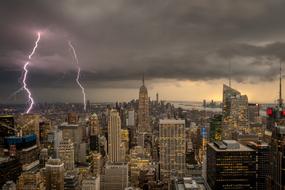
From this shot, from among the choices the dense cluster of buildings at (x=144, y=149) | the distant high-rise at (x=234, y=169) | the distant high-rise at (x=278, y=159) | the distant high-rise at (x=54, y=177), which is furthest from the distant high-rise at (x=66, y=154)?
the distant high-rise at (x=278, y=159)

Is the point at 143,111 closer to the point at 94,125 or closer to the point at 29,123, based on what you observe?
the point at 94,125

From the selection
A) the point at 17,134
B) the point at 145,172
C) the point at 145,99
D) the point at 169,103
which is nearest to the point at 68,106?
the point at 17,134

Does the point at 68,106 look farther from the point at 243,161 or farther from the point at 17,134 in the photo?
the point at 243,161

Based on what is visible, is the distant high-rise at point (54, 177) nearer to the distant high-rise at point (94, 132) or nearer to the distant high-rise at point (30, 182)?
the distant high-rise at point (30, 182)

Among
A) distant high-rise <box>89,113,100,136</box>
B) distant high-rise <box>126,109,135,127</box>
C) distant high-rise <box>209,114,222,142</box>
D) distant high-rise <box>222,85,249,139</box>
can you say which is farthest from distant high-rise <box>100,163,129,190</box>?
distant high-rise <box>126,109,135,127</box>

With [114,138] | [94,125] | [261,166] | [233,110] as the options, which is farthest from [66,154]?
[233,110]

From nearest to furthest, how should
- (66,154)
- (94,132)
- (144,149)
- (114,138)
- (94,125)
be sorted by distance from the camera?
(66,154) < (144,149) < (114,138) < (94,132) < (94,125)

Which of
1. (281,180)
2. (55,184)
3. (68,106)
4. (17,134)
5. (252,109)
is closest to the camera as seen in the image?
(281,180)
